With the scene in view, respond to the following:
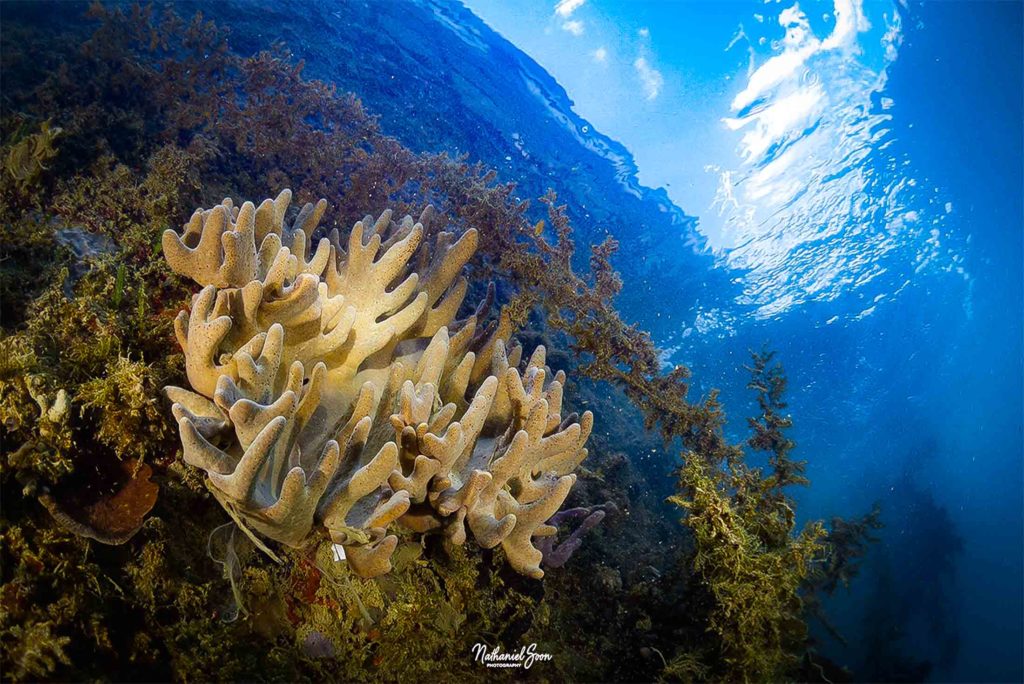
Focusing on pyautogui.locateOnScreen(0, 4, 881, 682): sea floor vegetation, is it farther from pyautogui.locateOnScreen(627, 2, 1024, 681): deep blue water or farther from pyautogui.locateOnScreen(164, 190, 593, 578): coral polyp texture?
pyautogui.locateOnScreen(627, 2, 1024, 681): deep blue water

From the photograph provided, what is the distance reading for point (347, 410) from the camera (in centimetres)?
271

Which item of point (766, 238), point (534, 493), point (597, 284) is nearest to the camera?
point (534, 493)

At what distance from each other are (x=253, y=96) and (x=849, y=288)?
81.4 feet

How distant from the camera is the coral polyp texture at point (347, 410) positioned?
2.12 m

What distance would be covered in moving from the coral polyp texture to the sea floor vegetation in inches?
16.9

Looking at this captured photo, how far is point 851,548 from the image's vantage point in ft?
37.3

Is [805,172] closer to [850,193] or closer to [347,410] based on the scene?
[850,193]

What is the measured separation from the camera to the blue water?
13797 mm

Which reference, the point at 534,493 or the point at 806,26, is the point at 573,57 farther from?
the point at 534,493

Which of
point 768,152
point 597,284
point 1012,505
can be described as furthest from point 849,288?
point 1012,505

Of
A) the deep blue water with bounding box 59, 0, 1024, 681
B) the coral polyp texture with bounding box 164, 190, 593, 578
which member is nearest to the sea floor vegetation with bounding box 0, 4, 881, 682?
the coral polyp texture with bounding box 164, 190, 593, 578

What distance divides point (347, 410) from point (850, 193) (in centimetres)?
2109

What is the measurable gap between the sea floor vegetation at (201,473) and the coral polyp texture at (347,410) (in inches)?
16.9

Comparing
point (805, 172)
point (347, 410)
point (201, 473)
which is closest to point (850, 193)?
point (805, 172)
